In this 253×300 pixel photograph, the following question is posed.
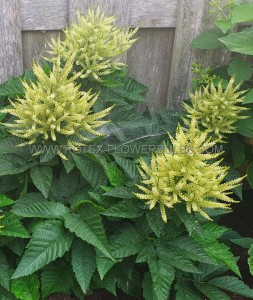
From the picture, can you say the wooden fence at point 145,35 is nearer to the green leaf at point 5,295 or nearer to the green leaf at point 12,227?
the green leaf at point 12,227

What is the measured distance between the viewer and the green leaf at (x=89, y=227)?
2299 mm

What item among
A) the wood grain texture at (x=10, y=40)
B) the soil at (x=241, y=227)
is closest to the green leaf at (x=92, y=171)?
the soil at (x=241, y=227)

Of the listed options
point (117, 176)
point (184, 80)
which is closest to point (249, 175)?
point (184, 80)

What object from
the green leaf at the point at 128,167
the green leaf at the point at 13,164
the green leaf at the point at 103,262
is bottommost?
the green leaf at the point at 103,262

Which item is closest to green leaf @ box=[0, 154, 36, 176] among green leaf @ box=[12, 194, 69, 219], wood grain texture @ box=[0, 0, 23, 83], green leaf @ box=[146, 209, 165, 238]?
green leaf @ box=[12, 194, 69, 219]

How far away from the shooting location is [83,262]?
242cm

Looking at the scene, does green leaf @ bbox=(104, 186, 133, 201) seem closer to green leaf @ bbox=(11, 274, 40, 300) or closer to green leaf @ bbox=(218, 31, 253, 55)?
green leaf @ bbox=(11, 274, 40, 300)

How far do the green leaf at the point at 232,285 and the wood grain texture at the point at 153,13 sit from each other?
5.89 ft

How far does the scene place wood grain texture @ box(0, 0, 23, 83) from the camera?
115 inches

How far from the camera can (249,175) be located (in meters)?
3.38

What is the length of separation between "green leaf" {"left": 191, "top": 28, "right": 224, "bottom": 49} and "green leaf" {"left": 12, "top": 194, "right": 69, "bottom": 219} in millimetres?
1576

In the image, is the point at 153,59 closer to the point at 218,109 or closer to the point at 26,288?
the point at 218,109

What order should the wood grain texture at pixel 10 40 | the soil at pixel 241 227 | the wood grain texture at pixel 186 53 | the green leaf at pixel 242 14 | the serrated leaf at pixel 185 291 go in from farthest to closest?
the wood grain texture at pixel 186 53
the wood grain texture at pixel 10 40
the soil at pixel 241 227
the green leaf at pixel 242 14
the serrated leaf at pixel 185 291

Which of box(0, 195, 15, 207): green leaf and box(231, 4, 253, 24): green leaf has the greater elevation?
box(231, 4, 253, 24): green leaf
